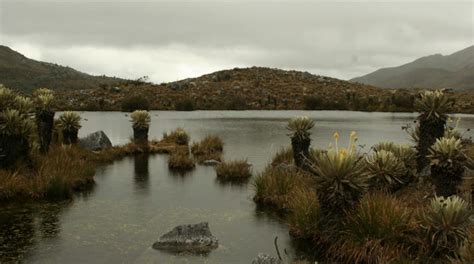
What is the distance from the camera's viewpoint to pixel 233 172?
19.9 m

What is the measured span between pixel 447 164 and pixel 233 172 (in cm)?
926

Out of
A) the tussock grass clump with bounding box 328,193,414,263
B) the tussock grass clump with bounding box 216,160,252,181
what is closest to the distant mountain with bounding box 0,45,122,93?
the tussock grass clump with bounding box 216,160,252,181

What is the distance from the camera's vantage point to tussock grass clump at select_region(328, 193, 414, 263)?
972 cm

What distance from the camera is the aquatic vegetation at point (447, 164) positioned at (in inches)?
503

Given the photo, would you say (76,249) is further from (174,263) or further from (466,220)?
(466,220)

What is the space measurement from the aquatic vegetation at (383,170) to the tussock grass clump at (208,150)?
11.5 meters

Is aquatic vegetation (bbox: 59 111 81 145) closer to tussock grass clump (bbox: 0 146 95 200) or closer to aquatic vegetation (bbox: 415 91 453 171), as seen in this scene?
tussock grass clump (bbox: 0 146 95 200)

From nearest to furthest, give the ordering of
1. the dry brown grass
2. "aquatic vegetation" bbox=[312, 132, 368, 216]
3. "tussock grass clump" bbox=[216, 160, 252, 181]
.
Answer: "aquatic vegetation" bbox=[312, 132, 368, 216], the dry brown grass, "tussock grass clump" bbox=[216, 160, 252, 181]

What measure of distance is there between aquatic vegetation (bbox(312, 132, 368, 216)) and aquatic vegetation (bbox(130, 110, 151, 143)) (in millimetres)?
18091

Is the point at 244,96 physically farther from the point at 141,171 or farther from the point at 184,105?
the point at 141,171

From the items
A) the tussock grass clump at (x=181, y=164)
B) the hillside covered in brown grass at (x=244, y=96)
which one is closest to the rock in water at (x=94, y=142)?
the tussock grass clump at (x=181, y=164)

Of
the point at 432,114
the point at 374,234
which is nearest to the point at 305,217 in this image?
the point at 374,234

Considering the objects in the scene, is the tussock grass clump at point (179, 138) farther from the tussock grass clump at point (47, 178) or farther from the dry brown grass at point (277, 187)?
the dry brown grass at point (277, 187)

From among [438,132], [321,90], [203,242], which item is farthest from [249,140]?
[321,90]
